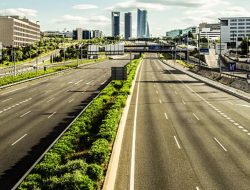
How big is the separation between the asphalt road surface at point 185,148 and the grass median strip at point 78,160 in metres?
1.24

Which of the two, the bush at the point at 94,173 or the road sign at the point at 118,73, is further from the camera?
the road sign at the point at 118,73

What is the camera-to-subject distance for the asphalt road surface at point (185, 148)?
60.3ft

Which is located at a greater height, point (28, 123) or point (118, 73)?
point (118, 73)

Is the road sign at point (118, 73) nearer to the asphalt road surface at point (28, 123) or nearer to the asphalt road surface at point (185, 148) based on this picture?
the asphalt road surface at point (28, 123)

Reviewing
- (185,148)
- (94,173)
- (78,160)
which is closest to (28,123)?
(185,148)

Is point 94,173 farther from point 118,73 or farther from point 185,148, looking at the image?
point 118,73

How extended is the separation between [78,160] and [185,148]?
29.5 ft

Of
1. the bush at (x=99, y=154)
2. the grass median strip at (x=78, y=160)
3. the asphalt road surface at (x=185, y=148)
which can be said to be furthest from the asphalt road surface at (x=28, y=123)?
the asphalt road surface at (x=185, y=148)

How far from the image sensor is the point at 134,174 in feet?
63.6

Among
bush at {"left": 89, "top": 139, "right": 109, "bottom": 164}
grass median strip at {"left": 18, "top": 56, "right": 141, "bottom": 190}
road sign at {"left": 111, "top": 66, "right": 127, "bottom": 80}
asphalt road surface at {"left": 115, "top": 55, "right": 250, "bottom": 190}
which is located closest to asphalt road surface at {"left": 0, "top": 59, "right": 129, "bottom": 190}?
grass median strip at {"left": 18, "top": 56, "right": 141, "bottom": 190}

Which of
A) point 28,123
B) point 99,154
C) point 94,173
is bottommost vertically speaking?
point 28,123

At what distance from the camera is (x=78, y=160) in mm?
18219

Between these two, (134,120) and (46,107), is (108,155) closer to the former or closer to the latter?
(134,120)

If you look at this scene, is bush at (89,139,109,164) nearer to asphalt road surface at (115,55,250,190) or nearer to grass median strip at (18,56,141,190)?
grass median strip at (18,56,141,190)
